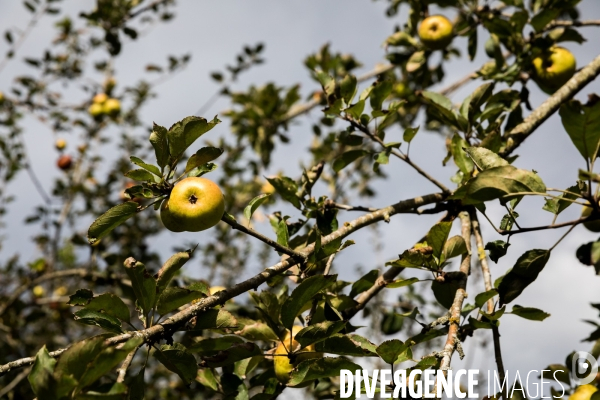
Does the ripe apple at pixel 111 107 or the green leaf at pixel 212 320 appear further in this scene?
the ripe apple at pixel 111 107

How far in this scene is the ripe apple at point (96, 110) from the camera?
5340 millimetres

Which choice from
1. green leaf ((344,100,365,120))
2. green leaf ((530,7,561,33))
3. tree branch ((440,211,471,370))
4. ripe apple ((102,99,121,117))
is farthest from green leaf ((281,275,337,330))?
ripe apple ((102,99,121,117))

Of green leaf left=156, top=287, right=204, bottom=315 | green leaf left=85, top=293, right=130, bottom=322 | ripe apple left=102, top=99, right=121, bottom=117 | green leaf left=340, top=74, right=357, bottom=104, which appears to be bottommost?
green leaf left=85, top=293, right=130, bottom=322

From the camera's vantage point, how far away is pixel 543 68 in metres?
2.15

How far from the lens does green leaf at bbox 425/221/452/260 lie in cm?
132

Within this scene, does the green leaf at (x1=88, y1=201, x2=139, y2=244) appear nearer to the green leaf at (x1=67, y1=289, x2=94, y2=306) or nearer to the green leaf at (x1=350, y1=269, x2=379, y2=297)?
the green leaf at (x1=67, y1=289, x2=94, y2=306)

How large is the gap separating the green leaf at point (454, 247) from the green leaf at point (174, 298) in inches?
25.4

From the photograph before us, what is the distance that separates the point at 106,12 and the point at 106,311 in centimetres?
329

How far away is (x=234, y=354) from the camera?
1.34 m

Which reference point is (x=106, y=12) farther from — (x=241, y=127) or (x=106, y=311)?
(x=106, y=311)

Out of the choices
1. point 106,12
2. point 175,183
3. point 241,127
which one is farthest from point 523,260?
point 106,12

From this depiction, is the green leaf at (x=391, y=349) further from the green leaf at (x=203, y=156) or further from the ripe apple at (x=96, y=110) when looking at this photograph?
the ripe apple at (x=96, y=110)

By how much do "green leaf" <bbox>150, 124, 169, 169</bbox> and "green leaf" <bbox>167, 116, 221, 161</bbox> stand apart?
0.01m

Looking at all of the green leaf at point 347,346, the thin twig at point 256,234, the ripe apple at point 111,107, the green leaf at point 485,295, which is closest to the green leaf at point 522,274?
the green leaf at point 485,295
